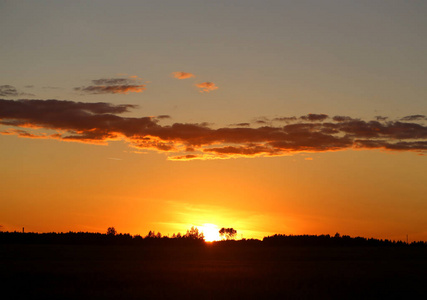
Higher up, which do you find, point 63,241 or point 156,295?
point 63,241

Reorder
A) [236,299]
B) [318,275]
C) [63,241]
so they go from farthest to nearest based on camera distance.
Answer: [63,241] < [318,275] < [236,299]

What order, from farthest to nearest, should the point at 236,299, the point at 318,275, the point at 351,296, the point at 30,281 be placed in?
the point at 318,275 → the point at 30,281 → the point at 351,296 → the point at 236,299

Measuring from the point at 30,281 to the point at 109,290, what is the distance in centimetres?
719

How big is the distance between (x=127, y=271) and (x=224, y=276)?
831 centimetres

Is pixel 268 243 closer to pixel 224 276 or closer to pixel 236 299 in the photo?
pixel 224 276

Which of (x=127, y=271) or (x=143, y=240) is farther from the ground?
(x=143, y=240)

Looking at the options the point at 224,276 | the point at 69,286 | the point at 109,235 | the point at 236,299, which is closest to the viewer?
the point at 236,299

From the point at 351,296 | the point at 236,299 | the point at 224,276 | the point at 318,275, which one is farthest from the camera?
the point at 318,275

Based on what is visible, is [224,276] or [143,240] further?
[143,240]

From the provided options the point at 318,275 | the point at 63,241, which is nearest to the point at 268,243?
the point at 63,241

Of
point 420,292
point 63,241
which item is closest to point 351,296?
point 420,292

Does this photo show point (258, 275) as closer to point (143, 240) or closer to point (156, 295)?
point (156, 295)

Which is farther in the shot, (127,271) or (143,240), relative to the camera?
(143,240)

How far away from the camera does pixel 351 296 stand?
101ft
